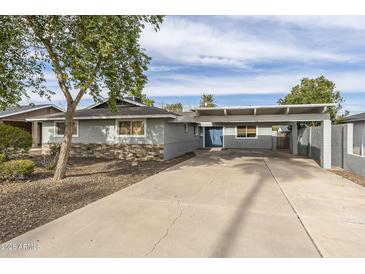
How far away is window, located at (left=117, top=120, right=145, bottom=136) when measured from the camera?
41.3 feet

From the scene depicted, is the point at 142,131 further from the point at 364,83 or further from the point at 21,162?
the point at 364,83

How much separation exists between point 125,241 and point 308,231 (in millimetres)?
2906

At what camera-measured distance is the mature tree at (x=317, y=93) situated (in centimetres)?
1653

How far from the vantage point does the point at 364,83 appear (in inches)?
610

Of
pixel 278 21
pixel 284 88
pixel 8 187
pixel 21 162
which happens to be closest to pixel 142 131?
pixel 21 162

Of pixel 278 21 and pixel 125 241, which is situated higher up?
pixel 278 21

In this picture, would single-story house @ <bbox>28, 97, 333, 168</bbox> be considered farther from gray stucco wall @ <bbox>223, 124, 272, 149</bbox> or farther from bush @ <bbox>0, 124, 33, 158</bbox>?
gray stucco wall @ <bbox>223, 124, 272, 149</bbox>

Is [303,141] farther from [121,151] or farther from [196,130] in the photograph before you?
[121,151]

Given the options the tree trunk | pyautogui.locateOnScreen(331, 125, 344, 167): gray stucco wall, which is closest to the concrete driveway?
the tree trunk

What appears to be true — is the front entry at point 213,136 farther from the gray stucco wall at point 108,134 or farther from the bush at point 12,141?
the bush at point 12,141

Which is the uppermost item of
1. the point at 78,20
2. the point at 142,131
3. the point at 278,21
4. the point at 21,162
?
the point at 278,21

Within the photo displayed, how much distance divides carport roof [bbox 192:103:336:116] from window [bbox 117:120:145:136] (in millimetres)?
3344

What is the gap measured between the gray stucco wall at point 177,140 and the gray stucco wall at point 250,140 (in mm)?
3799
